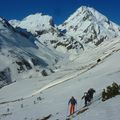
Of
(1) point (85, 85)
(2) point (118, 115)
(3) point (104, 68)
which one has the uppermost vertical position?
(3) point (104, 68)

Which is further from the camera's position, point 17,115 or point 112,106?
point 17,115

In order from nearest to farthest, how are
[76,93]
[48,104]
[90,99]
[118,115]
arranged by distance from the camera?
[118,115] → [90,99] → [48,104] → [76,93]

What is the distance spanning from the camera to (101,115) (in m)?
27.8

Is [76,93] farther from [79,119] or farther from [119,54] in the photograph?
[119,54]

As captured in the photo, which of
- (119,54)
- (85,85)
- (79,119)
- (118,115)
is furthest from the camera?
(119,54)

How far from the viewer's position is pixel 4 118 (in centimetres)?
4894

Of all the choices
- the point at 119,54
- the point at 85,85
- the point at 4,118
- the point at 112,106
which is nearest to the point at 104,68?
the point at 119,54

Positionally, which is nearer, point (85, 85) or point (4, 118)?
point (4, 118)

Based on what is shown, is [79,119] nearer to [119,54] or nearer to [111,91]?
[111,91]

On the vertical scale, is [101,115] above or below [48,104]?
below

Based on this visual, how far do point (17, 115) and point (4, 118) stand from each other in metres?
1.47

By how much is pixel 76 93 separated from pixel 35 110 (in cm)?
863

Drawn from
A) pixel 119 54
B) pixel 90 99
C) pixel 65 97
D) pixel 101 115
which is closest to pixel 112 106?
pixel 101 115

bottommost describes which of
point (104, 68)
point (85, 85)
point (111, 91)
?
point (111, 91)
